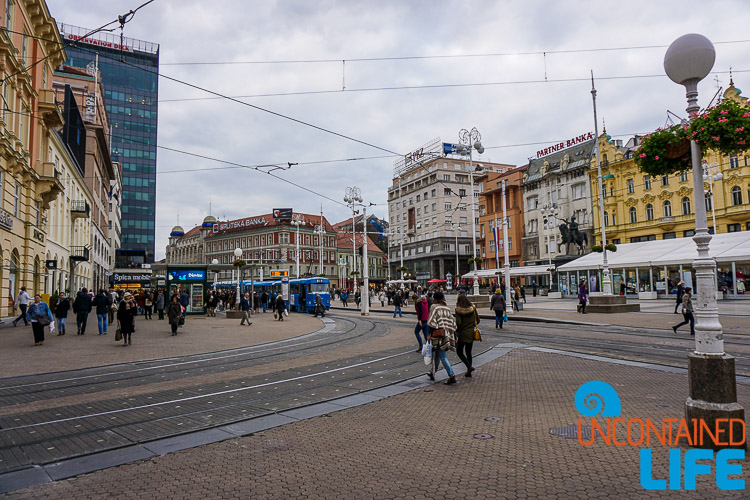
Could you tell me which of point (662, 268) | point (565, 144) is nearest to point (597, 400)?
point (662, 268)

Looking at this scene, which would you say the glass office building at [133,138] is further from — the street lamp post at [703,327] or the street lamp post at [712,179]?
the street lamp post at [703,327]

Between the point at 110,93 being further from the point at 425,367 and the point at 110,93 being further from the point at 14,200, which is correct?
the point at 425,367

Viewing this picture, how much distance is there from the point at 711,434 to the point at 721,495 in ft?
3.63

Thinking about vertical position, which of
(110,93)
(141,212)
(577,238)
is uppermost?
(110,93)

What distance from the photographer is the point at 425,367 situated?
1078cm

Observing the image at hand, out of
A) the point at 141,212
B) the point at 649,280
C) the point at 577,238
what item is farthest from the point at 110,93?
the point at 649,280

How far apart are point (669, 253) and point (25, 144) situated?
43171mm

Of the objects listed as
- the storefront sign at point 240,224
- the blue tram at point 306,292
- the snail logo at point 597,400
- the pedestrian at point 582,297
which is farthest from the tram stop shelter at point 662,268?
the storefront sign at point 240,224

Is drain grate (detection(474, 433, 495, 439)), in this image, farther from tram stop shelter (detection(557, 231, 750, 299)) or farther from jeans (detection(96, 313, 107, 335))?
tram stop shelter (detection(557, 231, 750, 299))

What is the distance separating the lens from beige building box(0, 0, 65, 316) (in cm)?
2253

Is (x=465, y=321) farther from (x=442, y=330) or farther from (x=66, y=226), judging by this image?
(x=66, y=226)

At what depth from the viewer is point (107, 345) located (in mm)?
15992

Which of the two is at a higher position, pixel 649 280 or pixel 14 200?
pixel 14 200

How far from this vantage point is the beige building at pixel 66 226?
31516 millimetres
